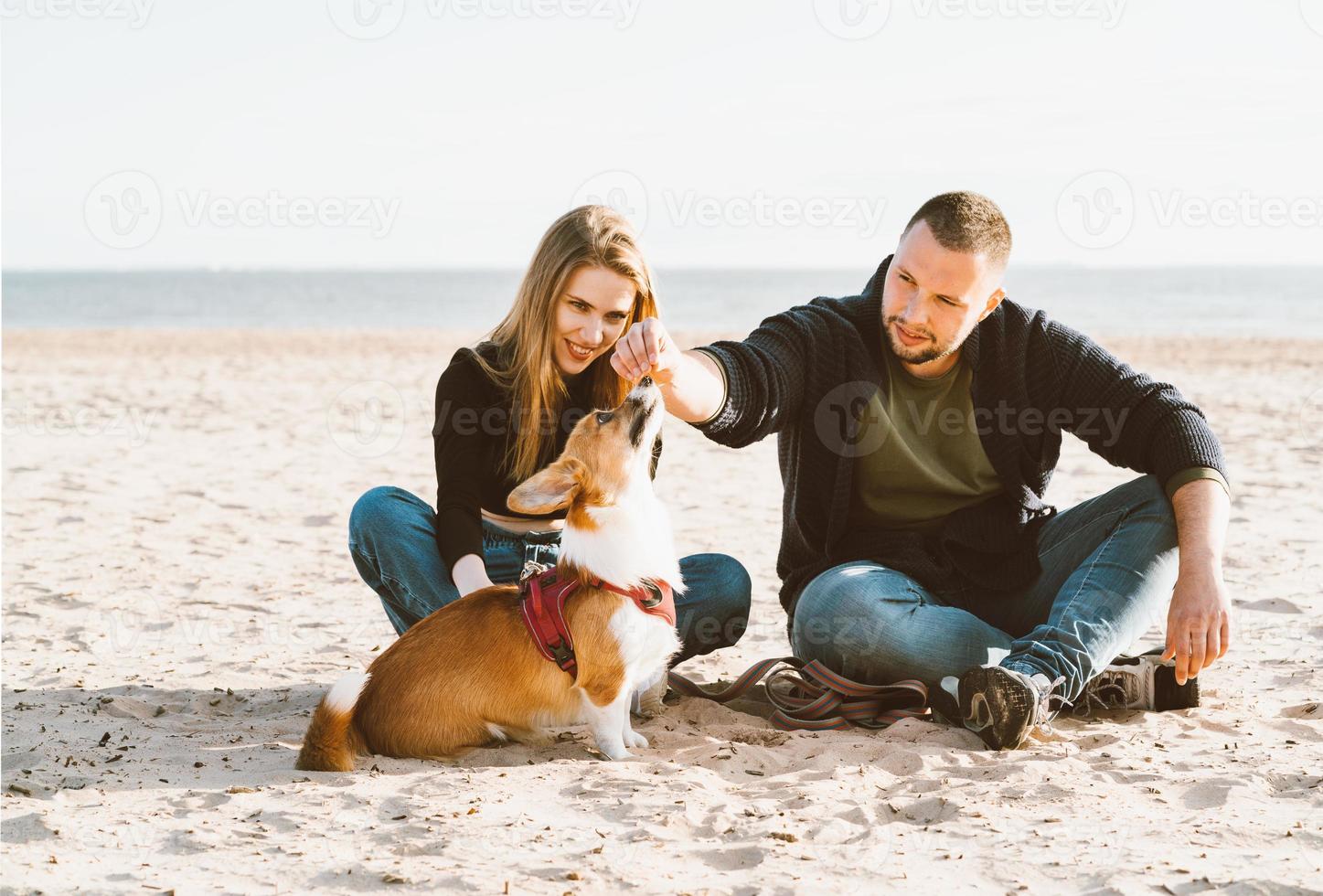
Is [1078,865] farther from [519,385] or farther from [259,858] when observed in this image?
[519,385]

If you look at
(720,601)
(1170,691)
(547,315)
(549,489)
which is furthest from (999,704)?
(547,315)

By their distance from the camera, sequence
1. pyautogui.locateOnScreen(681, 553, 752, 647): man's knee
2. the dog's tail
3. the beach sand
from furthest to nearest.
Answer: pyautogui.locateOnScreen(681, 553, 752, 647): man's knee, the dog's tail, the beach sand

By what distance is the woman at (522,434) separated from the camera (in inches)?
150

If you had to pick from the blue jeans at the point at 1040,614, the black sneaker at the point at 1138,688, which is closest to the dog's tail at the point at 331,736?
the blue jeans at the point at 1040,614

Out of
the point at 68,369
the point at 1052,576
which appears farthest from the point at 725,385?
the point at 68,369

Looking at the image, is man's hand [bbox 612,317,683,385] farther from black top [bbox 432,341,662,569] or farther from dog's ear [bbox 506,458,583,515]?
black top [bbox 432,341,662,569]

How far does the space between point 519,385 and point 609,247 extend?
58 cm

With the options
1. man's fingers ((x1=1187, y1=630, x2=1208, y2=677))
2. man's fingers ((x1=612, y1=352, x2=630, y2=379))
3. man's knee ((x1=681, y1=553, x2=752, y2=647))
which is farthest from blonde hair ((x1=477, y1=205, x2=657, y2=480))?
man's fingers ((x1=1187, y1=630, x2=1208, y2=677))

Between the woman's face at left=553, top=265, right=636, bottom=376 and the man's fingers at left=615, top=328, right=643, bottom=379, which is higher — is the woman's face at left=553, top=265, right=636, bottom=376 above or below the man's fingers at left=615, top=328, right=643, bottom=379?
above

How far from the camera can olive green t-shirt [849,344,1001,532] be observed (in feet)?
12.6

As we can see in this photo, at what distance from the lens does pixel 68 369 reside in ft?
49.9

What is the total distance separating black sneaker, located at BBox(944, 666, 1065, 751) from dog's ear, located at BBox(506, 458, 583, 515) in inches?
51.5

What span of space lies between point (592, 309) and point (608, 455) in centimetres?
66

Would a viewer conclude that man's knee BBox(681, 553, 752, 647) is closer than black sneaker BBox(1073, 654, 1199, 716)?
No
